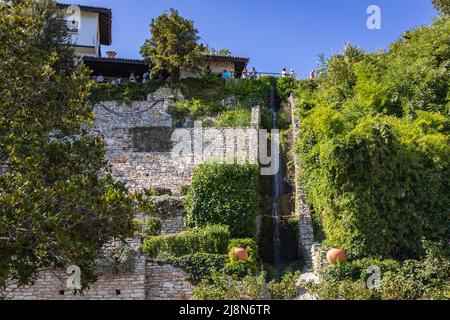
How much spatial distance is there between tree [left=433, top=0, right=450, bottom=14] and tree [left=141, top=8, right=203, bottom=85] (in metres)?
12.4

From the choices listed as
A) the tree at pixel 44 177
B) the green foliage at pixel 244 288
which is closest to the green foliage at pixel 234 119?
the green foliage at pixel 244 288

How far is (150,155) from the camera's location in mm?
22953

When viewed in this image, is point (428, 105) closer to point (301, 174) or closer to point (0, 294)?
point (301, 174)

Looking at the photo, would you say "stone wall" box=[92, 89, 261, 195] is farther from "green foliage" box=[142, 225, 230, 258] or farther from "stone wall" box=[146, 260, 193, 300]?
"stone wall" box=[146, 260, 193, 300]

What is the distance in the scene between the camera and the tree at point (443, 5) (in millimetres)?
30784

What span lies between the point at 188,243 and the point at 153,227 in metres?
1.61

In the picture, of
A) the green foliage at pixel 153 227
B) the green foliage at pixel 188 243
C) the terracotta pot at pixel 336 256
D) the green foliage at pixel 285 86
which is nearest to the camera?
the terracotta pot at pixel 336 256

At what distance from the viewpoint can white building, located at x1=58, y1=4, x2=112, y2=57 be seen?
36.1 metres

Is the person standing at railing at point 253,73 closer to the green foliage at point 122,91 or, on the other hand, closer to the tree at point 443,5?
the green foliage at point 122,91

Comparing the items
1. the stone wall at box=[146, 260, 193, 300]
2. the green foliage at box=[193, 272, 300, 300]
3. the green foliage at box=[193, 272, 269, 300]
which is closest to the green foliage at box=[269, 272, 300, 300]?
the green foliage at box=[193, 272, 300, 300]

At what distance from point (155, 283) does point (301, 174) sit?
7.19 m

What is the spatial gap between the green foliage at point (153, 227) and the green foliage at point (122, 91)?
461 inches

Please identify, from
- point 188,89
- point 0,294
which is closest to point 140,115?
point 188,89

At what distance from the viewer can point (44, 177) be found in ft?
40.9
